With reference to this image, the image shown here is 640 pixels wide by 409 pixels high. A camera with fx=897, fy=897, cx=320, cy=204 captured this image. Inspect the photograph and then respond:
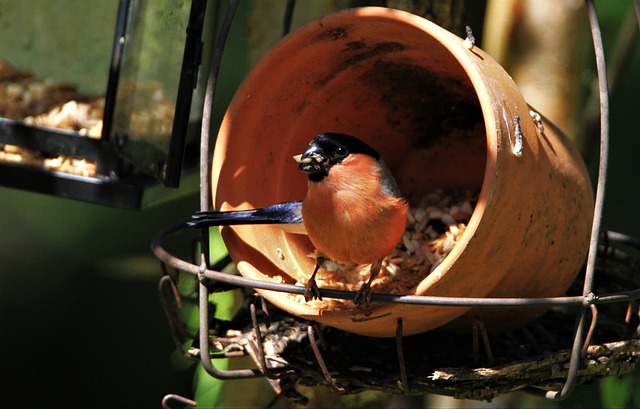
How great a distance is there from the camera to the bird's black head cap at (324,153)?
178 centimetres

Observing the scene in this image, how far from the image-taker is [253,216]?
183 cm

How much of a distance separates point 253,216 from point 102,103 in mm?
647

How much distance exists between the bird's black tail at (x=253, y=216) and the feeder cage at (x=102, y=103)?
0.82ft

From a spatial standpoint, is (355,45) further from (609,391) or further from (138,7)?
(609,391)

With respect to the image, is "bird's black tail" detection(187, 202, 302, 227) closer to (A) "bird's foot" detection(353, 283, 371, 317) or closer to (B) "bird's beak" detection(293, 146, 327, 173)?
(B) "bird's beak" detection(293, 146, 327, 173)

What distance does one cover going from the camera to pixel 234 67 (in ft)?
10.0

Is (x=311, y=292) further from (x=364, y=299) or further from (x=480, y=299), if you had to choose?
(x=480, y=299)

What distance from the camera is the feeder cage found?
6.79 ft

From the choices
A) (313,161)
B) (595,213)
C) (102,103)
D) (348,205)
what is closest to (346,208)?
(348,205)

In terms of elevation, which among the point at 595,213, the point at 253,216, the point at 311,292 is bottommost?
the point at 311,292

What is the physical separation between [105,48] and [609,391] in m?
1.77

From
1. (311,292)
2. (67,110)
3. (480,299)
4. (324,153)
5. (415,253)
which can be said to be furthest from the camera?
(67,110)

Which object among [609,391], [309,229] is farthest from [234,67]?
[609,391]

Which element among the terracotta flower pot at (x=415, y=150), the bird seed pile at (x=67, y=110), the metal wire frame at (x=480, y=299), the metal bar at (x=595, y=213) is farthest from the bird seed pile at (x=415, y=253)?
the bird seed pile at (x=67, y=110)
